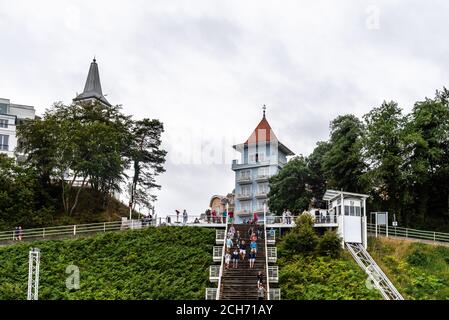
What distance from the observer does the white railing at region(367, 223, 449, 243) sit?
44812mm

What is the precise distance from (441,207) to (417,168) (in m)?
6.23

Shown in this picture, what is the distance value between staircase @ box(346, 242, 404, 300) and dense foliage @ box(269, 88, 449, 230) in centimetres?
704

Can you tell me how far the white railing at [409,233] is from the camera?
44.8m

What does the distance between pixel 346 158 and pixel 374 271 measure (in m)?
14.8

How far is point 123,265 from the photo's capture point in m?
40.9

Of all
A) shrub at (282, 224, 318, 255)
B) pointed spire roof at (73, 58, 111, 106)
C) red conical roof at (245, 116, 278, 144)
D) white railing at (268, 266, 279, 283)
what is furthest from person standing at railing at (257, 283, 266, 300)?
pointed spire roof at (73, 58, 111, 106)

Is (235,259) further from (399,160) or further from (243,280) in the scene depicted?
(399,160)

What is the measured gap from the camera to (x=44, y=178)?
56469mm

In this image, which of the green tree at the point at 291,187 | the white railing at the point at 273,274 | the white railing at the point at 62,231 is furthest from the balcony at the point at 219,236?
the green tree at the point at 291,187

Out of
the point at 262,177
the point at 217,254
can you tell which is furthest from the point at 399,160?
the point at 262,177

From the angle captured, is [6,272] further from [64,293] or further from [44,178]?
[44,178]

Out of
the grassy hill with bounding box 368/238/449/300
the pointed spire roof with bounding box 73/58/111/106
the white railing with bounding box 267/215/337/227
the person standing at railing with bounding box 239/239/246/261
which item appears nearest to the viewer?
the grassy hill with bounding box 368/238/449/300

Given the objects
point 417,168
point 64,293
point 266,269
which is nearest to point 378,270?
point 266,269

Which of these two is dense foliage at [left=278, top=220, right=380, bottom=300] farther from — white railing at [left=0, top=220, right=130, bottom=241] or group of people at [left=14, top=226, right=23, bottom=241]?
group of people at [left=14, top=226, right=23, bottom=241]
